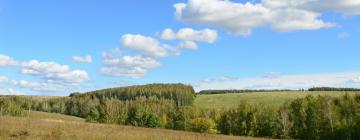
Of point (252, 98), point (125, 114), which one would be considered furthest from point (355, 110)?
point (252, 98)

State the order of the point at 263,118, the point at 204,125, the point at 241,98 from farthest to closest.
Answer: the point at 241,98
the point at 204,125
the point at 263,118

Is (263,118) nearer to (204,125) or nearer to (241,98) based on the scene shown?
(204,125)

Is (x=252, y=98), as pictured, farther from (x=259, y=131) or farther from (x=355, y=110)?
(x=355, y=110)

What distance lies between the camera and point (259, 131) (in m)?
102

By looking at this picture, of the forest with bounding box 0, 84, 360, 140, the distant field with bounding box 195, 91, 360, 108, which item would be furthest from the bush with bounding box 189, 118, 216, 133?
the distant field with bounding box 195, 91, 360, 108

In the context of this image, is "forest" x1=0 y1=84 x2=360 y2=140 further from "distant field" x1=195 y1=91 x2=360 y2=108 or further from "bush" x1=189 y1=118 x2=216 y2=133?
"distant field" x1=195 y1=91 x2=360 y2=108

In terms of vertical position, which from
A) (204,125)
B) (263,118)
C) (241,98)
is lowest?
(204,125)

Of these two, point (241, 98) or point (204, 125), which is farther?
point (241, 98)

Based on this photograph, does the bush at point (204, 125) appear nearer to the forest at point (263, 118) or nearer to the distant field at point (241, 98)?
the forest at point (263, 118)

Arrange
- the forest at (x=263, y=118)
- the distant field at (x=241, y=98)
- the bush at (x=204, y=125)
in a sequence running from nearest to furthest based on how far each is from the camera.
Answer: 1. the forest at (x=263, y=118)
2. the bush at (x=204, y=125)
3. the distant field at (x=241, y=98)

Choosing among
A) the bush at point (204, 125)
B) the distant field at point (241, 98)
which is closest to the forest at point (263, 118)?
the bush at point (204, 125)

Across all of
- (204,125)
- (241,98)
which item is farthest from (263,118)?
(241,98)

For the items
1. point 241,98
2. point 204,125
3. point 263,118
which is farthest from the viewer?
point 241,98

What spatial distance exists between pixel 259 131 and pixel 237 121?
8060 mm
